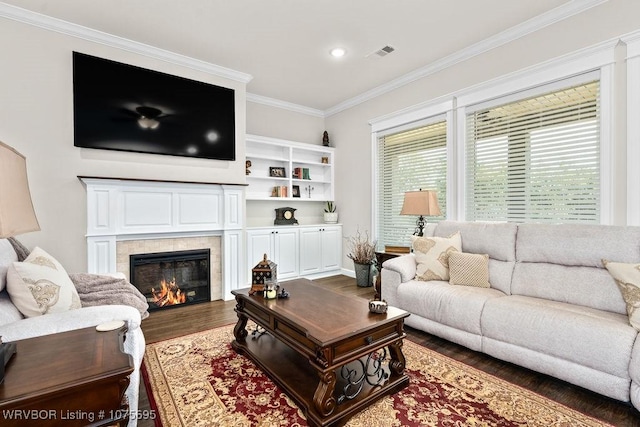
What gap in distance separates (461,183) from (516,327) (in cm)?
190

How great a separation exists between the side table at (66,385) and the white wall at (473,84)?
11.6ft

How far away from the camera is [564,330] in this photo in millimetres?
1973

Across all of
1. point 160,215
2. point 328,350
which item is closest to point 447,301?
point 328,350

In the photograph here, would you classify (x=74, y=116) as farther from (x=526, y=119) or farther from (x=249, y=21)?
(x=526, y=119)

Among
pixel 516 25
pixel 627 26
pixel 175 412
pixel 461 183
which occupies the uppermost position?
pixel 516 25

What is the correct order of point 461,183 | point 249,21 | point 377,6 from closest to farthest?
point 377,6 < point 249,21 < point 461,183

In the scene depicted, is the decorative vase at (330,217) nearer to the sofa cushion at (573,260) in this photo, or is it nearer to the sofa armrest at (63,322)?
the sofa cushion at (573,260)

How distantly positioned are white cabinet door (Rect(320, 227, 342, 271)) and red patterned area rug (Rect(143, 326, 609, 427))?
291 cm

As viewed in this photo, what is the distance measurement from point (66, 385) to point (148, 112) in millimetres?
3269

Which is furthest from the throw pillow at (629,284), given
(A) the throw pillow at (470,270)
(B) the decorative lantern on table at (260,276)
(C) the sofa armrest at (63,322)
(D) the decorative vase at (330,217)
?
(D) the decorative vase at (330,217)

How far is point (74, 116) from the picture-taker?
10.2ft

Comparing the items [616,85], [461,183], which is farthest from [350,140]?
[616,85]

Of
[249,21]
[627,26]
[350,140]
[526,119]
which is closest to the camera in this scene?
[627,26]

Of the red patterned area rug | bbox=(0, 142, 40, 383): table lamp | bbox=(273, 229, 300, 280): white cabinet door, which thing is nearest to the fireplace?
bbox=(273, 229, 300, 280): white cabinet door
